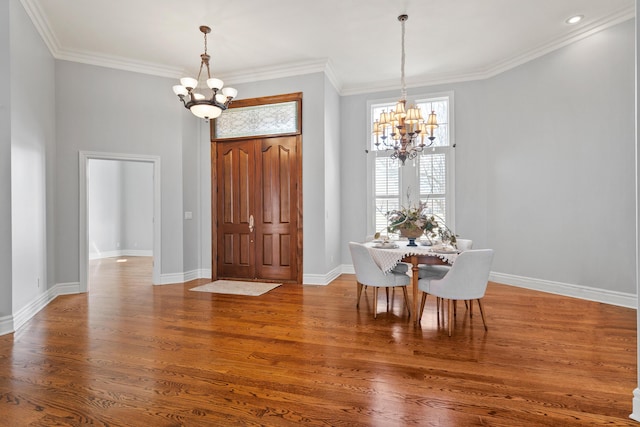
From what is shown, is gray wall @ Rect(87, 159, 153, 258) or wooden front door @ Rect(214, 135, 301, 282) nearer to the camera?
wooden front door @ Rect(214, 135, 301, 282)

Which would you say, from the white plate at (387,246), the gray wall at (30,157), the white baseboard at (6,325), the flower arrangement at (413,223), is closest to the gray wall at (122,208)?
the gray wall at (30,157)

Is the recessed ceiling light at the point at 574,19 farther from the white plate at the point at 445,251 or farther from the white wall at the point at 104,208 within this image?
the white wall at the point at 104,208

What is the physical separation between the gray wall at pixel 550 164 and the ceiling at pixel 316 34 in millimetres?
433

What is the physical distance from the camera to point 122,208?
963 cm

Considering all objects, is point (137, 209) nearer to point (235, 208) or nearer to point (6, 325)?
point (235, 208)

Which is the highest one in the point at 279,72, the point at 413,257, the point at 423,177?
the point at 279,72

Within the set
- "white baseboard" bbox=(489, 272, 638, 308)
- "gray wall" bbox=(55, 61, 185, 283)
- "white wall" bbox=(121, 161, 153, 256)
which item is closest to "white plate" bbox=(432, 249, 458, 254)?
"white baseboard" bbox=(489, 272, 638, 308)

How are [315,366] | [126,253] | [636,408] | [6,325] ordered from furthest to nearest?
[126,253]
[6,325]
[315,366]
[636,408]

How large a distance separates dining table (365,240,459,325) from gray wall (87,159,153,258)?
787 centimetres

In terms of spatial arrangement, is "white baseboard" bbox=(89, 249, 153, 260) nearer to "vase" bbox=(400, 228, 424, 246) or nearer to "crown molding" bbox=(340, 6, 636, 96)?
"crown molding" bbox=(340, 6, 636, 96)

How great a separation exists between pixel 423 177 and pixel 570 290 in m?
2.74

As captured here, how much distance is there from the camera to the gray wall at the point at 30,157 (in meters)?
3.48

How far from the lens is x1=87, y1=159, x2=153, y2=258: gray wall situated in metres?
9.09

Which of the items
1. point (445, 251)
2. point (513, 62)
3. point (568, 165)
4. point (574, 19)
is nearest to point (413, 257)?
point (445, 251)
